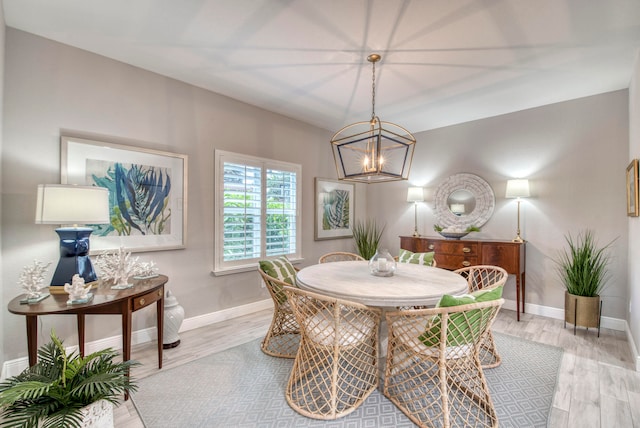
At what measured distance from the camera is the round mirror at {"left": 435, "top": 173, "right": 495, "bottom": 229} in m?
4.29

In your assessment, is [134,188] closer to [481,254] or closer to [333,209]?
[333,209]

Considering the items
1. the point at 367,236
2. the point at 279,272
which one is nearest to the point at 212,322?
the point at 279,272

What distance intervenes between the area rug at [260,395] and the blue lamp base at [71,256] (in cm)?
94

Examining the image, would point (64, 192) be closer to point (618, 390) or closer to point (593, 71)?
point (618, 390)

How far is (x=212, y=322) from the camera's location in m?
3.45

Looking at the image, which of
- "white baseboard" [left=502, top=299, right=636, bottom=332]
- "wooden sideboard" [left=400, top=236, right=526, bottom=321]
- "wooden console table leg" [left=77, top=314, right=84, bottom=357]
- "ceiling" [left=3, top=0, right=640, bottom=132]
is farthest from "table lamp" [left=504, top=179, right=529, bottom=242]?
"wooden console table leg" [left=77, top=314, right=84, bottom=357]

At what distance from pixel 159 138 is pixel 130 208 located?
0.77 m

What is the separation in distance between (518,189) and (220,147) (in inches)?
149

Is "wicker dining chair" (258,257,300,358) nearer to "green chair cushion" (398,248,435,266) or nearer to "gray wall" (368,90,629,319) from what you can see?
"green chair cushion" (398,248,435,266)

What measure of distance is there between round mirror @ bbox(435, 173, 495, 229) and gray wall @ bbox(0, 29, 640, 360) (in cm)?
12

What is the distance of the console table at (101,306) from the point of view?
5.92ft

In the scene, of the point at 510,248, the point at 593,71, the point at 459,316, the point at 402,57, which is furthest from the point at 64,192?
the point at 593,71

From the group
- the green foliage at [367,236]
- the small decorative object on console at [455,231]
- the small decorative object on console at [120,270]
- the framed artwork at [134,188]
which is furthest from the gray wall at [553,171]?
the small decorative object on console at [120,270]

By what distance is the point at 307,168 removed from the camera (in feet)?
15.0
